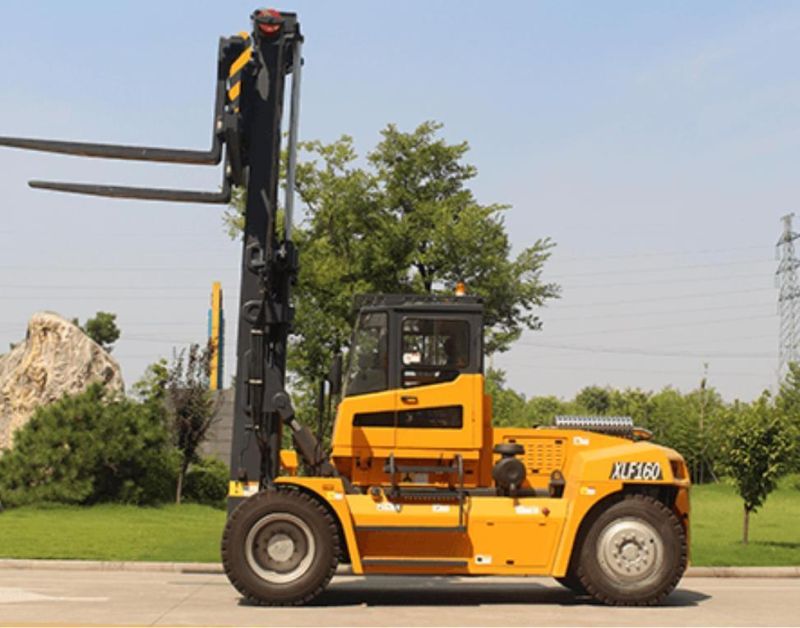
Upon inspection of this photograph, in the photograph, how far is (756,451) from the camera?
22.2m

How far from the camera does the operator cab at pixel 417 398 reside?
1333cm

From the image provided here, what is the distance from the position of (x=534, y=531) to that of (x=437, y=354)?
2.20 meters

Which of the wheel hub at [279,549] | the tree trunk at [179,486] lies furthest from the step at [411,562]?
the tree trunk at [179,486]

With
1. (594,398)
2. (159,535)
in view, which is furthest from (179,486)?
(594,398)

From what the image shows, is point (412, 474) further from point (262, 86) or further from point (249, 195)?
point (262, 86)

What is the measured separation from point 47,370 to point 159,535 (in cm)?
1197

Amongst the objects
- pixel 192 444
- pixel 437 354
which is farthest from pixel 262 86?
pixel 192 444

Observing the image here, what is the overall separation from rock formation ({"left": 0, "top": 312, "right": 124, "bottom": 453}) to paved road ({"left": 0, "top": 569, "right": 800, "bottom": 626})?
16.6 m

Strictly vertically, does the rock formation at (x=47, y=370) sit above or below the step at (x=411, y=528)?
above

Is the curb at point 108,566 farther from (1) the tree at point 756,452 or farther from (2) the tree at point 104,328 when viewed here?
(2) the tree at point 104,328

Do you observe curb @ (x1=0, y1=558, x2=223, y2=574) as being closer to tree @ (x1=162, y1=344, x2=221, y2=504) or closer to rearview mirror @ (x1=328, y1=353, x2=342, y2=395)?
rearview mirror @ (x1=328, y1=353, x2=342, y2=395)

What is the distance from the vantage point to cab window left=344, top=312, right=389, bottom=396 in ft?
44.2

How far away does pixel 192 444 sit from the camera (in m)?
32.4

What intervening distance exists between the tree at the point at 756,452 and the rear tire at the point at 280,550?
11814mm
